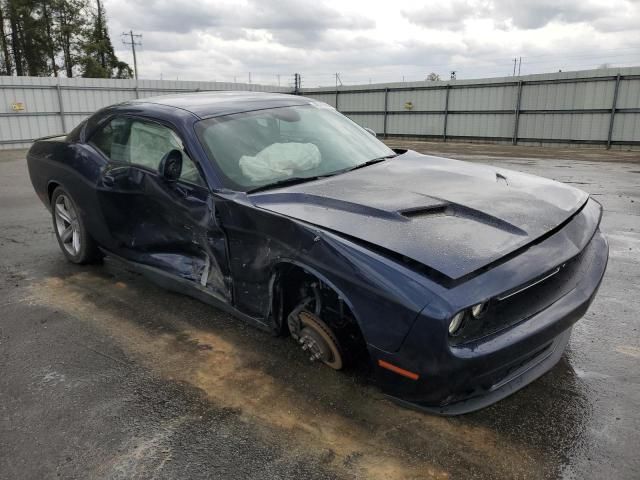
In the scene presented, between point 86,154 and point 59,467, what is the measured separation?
109 inches

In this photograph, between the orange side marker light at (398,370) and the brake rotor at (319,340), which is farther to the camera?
the brake rotor at (319,340)

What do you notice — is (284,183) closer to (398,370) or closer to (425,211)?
(425,211)

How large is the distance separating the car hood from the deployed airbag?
0.72ft

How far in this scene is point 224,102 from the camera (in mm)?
3625

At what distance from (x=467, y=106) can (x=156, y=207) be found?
20.9m

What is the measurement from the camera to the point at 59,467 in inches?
83.4

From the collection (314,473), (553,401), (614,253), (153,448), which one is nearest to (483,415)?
(553,401)

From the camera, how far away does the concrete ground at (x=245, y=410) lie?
2.10 m

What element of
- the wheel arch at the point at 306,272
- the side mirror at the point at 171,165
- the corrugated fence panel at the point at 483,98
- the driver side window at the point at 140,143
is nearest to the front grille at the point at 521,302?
the wheel arch at the point at 306,272

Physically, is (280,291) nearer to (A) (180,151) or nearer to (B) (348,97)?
(A) (180,151)

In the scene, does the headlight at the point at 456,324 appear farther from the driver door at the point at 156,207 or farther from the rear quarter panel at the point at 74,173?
the rear quarter panel at the point at 74,173

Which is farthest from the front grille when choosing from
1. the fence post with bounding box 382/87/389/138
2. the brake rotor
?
the fence post with bounding box 382/87/389/138

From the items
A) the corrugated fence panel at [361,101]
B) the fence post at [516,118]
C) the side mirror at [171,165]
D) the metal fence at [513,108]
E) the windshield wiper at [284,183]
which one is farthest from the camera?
the corrugated fence panel at [361,101]

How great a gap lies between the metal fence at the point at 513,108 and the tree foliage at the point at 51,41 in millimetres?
23489
